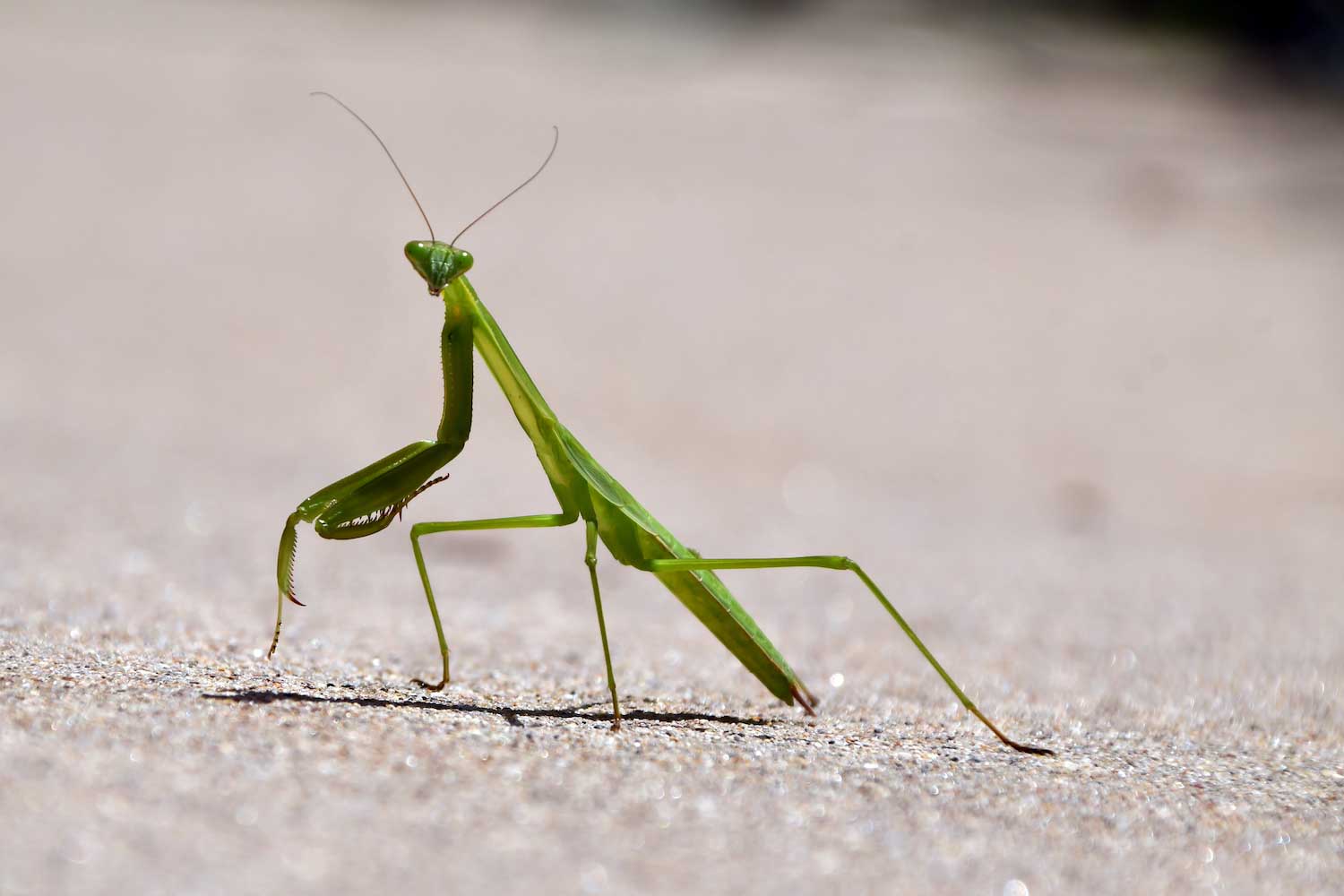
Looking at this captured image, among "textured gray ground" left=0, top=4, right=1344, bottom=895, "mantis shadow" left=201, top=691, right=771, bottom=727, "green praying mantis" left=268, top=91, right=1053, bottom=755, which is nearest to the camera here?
"textured gray ground" left=0, top=4, right=1344, bottom=895

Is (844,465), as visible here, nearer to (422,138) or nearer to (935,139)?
(422,138)

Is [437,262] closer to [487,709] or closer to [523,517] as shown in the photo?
[523,517]

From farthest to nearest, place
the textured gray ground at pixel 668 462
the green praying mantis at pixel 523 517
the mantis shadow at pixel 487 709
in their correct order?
the green praying mantis at pixel 523 517 < the mantis shadow at pixel 487 709 < the textured gray ground at pixel 668 462

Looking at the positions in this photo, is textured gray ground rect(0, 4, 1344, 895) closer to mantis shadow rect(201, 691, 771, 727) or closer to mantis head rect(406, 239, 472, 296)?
mantis shadow rect(201, 691, 771, 727)

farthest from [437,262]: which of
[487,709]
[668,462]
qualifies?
[668,462]

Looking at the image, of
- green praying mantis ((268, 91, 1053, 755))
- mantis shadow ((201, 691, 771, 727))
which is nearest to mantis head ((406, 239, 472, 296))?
green praying mantis ((268, 91, 1053, 755))

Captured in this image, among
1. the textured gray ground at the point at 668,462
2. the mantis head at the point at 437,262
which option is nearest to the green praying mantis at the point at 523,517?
the mantis head at the point at 437,262

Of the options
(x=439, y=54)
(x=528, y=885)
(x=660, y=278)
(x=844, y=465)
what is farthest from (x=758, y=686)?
(x=439, y=54)

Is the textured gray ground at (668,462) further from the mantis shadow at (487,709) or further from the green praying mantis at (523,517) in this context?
the green praying mantis at (523,517)
